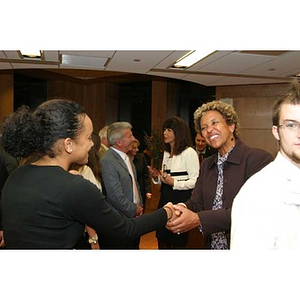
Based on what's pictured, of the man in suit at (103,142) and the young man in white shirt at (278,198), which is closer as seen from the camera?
the young man in white shirt at (278,198)

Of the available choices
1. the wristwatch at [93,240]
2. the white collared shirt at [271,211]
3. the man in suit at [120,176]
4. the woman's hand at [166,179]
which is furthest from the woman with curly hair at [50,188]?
the woman's hand at [166,179]

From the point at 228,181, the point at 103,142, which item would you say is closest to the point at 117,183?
the point at 103,142

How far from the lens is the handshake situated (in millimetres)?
1730

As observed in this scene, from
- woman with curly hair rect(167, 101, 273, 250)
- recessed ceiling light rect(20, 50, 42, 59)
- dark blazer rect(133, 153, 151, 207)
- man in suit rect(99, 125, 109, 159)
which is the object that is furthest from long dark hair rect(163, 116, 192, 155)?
recessed ceiling light rect(20, 50, 42, 59)

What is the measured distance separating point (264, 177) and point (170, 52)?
69 cm

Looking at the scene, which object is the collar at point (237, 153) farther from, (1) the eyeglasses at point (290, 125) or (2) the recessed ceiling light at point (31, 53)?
(2) the recessed ceiling light at point (31, 53)

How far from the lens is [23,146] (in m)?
1.34

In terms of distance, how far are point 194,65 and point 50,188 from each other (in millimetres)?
899

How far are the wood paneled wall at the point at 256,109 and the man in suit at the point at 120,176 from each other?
98cm

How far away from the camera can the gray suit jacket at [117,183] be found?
238 cm
